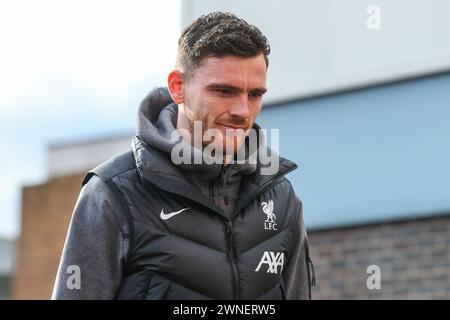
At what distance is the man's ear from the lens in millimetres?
3217

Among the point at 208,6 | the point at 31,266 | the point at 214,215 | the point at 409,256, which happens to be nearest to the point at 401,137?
the point at 409,256

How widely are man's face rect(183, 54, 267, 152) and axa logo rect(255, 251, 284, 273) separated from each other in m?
0.36

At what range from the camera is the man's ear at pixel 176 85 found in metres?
3.22

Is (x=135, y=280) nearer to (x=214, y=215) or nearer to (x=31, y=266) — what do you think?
(x=214, y=215)

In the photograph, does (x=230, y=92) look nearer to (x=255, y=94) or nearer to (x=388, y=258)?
(x=255, y=94)

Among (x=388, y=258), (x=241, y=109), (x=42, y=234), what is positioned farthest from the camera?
(x=42, y=234)

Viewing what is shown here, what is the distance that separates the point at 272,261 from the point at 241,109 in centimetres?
48

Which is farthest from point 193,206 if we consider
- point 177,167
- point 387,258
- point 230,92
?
point 387,258

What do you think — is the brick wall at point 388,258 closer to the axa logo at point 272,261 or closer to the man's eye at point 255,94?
the axa logo at point 272,261

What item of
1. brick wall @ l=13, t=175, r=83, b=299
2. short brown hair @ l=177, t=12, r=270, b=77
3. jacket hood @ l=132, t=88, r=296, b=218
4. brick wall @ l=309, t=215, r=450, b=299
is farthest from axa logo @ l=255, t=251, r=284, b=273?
brick wall @ l=13, t=175, r=83, b=299

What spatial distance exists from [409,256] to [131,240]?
5081 millimetres

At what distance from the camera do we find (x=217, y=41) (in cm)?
308

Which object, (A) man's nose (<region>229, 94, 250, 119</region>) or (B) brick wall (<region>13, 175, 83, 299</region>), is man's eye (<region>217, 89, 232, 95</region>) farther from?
(B) brick wall (<region>13, 175, 83, 299</region>)

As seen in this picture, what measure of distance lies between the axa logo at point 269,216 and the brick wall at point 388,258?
4594 millimetres
